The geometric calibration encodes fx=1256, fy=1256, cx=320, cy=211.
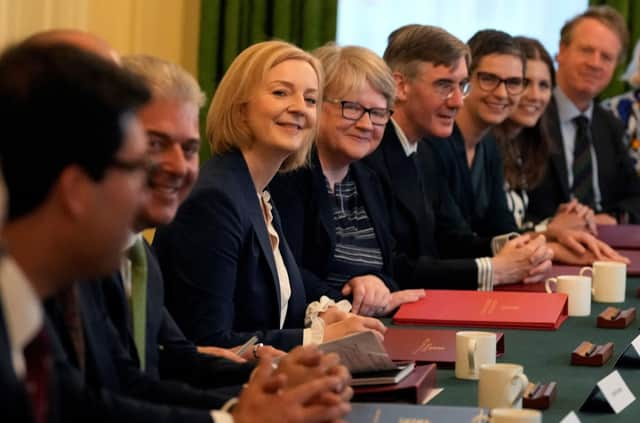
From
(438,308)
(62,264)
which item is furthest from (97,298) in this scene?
(438,308)

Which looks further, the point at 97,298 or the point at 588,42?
the point at 588,42

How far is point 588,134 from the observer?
576cm

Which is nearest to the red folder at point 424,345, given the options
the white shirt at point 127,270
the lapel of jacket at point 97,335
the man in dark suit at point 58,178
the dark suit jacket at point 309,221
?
the dark suit jacket at point 309,221

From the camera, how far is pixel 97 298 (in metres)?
2.00

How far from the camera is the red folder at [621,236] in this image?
15.8 ft

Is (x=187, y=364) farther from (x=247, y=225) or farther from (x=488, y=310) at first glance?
(x=488, y=310)

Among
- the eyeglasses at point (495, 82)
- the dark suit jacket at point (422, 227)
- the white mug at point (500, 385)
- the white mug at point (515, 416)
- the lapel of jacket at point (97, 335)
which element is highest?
the eyeglasses at point (495, 82)

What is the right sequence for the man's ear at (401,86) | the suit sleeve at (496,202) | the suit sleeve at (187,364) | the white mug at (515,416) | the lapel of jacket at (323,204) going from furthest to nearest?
the suit sleeve at (496,202)
the man's ear at (401,86)
the lapel of jacket at (323,204)
the suit sleeve at (187,364)
the white mug at (515,416)

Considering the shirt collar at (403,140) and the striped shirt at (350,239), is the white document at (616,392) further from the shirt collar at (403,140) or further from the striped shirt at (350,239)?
the shirt collar at (403,140)

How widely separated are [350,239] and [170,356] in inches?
51.9

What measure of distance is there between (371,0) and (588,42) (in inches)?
48.2

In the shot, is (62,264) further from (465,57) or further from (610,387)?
(465,57)

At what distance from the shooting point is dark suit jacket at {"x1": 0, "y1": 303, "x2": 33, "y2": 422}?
1238 millimetres

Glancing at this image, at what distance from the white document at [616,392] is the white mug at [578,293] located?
3.44ft
